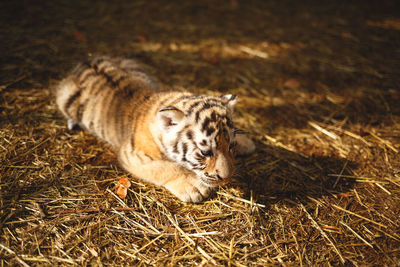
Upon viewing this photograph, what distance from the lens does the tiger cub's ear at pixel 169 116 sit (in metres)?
2.16

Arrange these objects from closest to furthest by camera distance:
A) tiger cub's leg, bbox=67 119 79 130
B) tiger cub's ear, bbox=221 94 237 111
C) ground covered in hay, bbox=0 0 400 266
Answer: ground covered in hay, bbox=0 0 400 266, tiger cub's ear, bbox=221 94 237 111, tiger cub's leg, bbox=67 119 79 130

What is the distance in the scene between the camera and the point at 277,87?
4.16m

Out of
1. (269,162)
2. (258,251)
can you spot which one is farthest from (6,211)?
(269,162)

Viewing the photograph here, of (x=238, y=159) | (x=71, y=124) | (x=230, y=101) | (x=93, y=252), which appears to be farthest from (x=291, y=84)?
(x=93, y=252)

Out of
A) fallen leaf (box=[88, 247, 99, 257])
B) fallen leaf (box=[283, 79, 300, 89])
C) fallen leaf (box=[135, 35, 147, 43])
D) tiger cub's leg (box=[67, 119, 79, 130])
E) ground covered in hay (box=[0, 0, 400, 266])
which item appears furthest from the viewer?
fallen leaf (box=[135, 35, 147, 43])

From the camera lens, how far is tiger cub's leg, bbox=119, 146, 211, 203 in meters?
2.45

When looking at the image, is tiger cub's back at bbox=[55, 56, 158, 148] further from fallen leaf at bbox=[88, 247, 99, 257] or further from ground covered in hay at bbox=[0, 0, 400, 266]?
fallen leaf at bbox=[88, 247, 99, 257]

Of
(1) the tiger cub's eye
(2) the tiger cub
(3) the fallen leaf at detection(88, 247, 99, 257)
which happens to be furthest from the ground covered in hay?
(1) the tiger cub's eye

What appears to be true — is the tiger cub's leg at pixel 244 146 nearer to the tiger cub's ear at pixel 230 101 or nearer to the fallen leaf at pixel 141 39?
→ the tiger cub's ear at pixel 230 101

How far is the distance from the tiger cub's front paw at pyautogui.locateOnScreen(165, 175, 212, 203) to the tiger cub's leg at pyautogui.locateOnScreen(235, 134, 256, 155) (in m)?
0.65

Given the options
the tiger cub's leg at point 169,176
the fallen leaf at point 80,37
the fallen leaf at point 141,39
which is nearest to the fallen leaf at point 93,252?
the tiger cub's leg at point 169,176

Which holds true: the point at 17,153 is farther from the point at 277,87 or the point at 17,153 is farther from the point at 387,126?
the point at 387,126

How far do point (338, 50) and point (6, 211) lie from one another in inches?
236

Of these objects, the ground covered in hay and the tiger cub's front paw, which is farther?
the tiger cub's front paw
